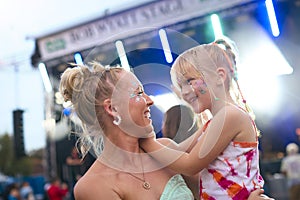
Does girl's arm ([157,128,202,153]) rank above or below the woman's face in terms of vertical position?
below

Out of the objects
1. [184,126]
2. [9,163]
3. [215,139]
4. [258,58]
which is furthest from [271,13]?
[9,163]

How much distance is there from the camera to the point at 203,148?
135 centimetres

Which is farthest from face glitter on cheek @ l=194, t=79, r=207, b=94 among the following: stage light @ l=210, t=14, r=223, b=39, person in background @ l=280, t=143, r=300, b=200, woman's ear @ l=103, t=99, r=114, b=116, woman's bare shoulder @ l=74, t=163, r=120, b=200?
stage light @ l=210, t=14, r=223, b=39

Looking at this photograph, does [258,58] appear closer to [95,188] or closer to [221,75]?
[221,75]

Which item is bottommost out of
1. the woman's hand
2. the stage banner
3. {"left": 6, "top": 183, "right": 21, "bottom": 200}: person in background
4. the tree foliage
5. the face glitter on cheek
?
the tree foliage

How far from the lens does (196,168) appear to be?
1341mm

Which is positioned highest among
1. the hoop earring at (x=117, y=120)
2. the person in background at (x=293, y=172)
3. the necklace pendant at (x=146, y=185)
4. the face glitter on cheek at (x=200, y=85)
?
the face glitter on cheek at (x=200, y=85)

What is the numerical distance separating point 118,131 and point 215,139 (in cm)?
28

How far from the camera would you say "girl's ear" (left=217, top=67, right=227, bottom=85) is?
56.2 inches

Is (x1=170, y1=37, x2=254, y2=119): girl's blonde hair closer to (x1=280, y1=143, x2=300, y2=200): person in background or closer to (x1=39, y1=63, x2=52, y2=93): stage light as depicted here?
(x1=280, y1=143, x2=300, y2=200): person in background

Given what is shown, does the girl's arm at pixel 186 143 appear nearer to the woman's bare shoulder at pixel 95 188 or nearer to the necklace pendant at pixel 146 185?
the necklace pendant at pixel 146 185

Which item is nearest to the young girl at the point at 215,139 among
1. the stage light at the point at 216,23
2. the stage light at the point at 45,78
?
the stage light at the point at 216,23

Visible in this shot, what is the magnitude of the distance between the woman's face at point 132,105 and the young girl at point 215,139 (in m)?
0.07

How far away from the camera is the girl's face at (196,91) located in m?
1.41
